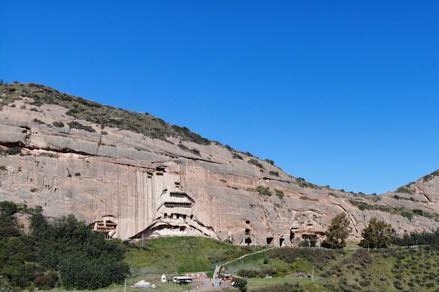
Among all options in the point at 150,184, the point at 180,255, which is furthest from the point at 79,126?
the point at 180,255

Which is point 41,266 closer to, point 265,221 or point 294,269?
point 294,269

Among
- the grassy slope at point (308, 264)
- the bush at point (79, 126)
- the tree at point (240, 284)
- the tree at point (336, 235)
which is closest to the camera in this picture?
the tree at point (240, 284)

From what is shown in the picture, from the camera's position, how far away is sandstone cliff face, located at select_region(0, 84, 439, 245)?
168 ft

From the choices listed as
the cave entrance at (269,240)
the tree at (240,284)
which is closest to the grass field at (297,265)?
the tree at (240,284)

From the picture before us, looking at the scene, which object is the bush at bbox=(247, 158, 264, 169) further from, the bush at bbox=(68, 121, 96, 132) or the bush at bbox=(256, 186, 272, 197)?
the bush at bbox=(68, 121, 96, 132)

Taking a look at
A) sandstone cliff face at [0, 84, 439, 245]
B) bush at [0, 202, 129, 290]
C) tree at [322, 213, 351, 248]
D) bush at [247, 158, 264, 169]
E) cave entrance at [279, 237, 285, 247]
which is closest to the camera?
bush at [0, 202, 129, 290]

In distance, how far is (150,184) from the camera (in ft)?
186

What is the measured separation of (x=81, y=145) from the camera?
2147 inches

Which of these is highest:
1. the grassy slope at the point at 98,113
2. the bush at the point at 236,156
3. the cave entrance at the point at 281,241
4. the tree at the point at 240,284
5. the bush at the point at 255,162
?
the grassy slope at the point at 98,113

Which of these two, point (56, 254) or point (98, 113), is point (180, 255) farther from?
point (98, 113)

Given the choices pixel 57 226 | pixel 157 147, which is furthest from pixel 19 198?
pixel 157 147

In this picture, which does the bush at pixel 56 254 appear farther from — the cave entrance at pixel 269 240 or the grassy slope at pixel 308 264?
the cave entrance at pixel 269 240

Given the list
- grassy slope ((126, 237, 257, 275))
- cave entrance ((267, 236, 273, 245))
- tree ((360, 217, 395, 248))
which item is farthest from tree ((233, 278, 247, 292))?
tree ((360, 217, 395, 248))

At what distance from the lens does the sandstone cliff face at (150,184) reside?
51.1 m
